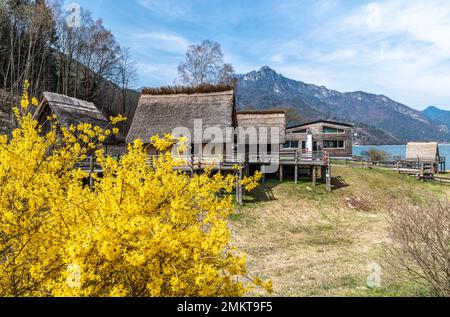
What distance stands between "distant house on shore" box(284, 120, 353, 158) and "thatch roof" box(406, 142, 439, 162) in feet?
27.0

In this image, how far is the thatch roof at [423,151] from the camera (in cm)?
3778

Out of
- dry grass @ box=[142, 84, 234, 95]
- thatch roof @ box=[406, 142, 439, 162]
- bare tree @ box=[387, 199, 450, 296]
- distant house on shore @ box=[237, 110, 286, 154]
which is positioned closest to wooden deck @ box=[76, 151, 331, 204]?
distant house on shore @ box=[237, 110, 286, 154]

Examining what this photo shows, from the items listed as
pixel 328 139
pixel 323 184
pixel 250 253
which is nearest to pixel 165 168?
pixel 250 253

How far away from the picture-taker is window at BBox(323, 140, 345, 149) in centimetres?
4134

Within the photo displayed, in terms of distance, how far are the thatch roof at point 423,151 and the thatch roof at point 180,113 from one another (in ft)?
97.2

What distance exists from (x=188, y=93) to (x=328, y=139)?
25.2 metres

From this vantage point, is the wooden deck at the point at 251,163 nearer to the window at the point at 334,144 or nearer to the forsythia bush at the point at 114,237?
the forsythia bush at the point at 114,237

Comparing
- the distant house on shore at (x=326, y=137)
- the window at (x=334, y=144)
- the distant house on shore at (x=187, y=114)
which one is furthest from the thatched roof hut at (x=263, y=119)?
the window at (x=334, y=144)

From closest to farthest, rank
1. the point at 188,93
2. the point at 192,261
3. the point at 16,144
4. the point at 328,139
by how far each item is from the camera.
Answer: the point at 192,261 → the point at 16,144 → the point at 188,93 → the point at 328,139

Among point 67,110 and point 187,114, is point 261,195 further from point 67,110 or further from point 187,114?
point 67,110

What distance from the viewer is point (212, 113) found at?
74.9 feet

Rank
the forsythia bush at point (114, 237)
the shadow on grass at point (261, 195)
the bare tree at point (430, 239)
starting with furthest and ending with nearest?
the shadow on grass at point (261, 195), the bare tree at point (430, 239), the forsythia bush at point (114, 237)
